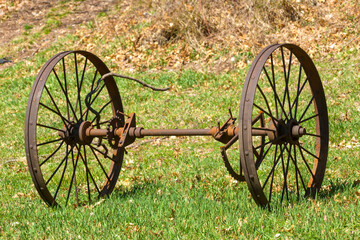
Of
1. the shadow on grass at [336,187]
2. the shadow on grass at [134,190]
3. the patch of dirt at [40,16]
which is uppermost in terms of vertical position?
the patch of dirt at [40,16]

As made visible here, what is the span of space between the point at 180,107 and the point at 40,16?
1086cm

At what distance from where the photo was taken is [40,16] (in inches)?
750

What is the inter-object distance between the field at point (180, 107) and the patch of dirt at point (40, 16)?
3.1 inches

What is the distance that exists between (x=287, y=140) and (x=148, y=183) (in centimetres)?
203

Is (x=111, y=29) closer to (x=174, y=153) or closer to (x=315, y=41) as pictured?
(x=315, y=41)

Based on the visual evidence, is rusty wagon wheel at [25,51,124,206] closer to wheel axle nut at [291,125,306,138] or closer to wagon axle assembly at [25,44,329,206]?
wagon axle assembly at [25,44,329,206]

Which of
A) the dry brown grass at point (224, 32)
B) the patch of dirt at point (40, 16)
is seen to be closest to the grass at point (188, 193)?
the dry brown grass at point (224, 32)

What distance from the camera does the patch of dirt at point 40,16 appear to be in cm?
1707

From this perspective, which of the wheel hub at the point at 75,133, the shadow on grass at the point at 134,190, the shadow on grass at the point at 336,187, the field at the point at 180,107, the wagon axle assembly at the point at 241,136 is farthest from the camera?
the shadow on grass at the point at 134,190

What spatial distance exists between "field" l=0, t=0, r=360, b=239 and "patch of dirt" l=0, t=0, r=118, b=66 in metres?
0.08

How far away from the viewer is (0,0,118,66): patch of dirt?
56.0ft

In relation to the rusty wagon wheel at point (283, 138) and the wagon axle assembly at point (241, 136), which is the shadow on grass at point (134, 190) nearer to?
the wagon axle assembly at point (241, 136)

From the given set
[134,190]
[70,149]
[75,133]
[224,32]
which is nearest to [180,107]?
[224,32]

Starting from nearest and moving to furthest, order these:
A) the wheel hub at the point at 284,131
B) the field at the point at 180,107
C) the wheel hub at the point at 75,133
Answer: the field at the point at 180,107 → the wheel hub at the point at 284,131 → the wheel hub at the point at 75,133
